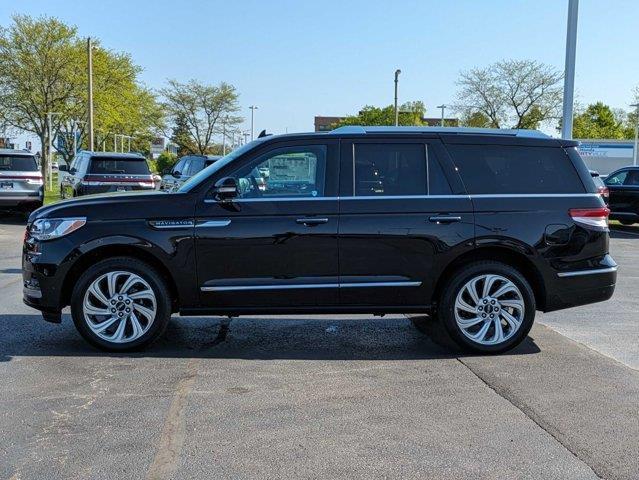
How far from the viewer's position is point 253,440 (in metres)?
4.01

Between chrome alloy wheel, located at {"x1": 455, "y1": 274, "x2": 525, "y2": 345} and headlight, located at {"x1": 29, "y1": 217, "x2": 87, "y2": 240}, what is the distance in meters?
3.30

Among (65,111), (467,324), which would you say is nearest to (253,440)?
(467,324)

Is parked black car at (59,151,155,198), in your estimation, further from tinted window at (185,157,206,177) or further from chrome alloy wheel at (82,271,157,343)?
chrome alloy wheel at (82,271,157,343)

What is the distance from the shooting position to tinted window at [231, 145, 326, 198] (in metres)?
5.84

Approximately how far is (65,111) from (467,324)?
108 ft

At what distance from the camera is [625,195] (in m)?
19.0

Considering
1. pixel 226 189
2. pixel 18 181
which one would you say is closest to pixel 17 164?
pixel 18 181

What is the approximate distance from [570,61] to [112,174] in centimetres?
1222

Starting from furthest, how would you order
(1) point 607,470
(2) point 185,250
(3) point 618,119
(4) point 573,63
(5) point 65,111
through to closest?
1. (3) point 618,119
2. (5) point 65,111
3. (4) point 573,63
4. (2) point 185,250
5. (1) point 607,470

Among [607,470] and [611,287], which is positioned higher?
[611,287]

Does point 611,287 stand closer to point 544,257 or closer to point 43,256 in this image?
point 544,257

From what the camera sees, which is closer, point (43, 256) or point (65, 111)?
point (43, 256)

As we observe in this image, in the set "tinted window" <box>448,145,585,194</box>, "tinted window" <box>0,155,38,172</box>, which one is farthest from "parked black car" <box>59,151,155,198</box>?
"tinted window" <box>448,145,585,194</box>

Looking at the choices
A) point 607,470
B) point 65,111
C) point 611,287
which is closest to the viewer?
point 607,470
